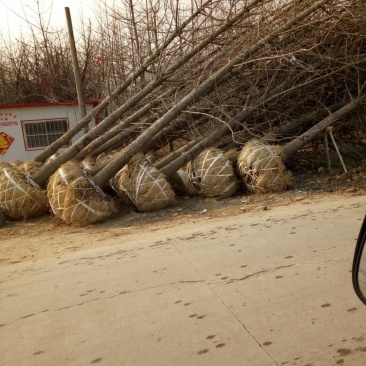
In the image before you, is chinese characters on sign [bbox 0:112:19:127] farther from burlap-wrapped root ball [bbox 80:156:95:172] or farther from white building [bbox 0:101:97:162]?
burlap-wrapped root ball [bbox 80:156:95:172]

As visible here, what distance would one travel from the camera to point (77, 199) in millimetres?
6391

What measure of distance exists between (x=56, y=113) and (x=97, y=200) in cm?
905

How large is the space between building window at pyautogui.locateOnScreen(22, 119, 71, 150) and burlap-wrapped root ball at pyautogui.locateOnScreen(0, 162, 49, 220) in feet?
23.5

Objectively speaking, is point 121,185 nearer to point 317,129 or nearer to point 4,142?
point 317,129

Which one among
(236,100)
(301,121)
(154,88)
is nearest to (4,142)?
(154,88)

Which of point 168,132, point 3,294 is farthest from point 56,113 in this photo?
point 3,294

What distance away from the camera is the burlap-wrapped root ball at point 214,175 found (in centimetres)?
711

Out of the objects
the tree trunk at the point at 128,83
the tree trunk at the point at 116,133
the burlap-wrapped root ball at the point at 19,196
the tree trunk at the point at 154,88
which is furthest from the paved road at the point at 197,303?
the tree trunk at the point at 128,83

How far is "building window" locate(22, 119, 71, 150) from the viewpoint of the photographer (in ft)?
46.8

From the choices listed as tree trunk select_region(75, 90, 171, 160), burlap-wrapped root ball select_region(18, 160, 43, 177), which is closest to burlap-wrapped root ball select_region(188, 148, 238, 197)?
tree trunk select_region(75, 90, 171, 160)

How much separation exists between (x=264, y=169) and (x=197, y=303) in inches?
167

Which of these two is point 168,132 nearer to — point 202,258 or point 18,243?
point 18,243

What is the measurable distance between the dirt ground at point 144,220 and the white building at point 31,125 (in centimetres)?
735

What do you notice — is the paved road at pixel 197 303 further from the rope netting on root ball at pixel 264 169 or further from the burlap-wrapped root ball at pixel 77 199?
the rope netting on root ball at pixel 264 169
